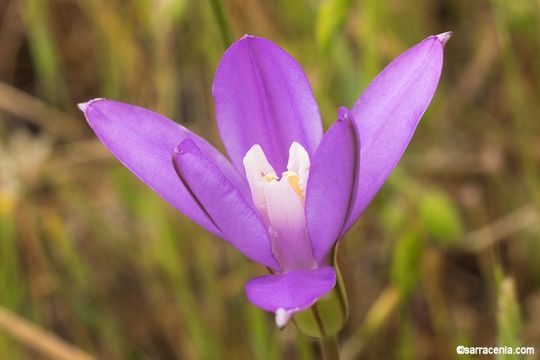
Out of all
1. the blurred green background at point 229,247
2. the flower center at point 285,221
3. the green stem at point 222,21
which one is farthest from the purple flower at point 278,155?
the blurred green background at point 229,247

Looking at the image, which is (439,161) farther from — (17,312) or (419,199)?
(17,312)

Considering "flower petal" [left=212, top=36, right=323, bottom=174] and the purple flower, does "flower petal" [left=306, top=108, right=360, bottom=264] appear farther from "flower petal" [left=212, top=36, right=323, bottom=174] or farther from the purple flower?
"flower petal" [left=212, top=36, right=323, bottom=174]

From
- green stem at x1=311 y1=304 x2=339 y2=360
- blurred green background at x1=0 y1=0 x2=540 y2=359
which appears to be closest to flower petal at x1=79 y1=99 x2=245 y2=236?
green stem at x1=311 y1=304 x2=339 y2=360

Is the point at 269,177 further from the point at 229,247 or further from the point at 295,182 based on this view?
the point at 229,247

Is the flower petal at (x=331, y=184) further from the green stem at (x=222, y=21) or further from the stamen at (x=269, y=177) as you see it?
the green stem at (x=222, y=21)

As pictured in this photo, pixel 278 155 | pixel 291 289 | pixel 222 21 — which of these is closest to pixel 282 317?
pixel 291 289

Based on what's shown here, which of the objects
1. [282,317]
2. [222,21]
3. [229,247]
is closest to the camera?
[282,317]
